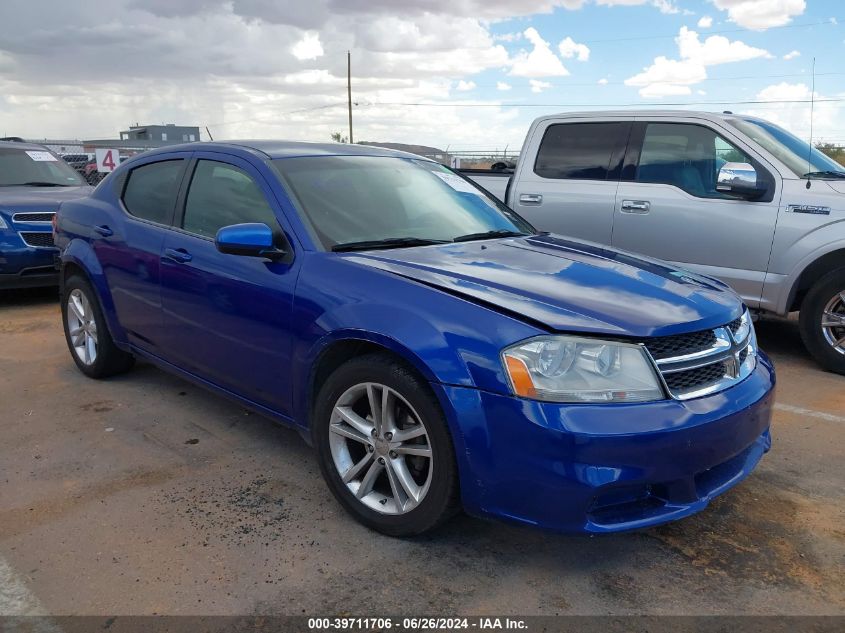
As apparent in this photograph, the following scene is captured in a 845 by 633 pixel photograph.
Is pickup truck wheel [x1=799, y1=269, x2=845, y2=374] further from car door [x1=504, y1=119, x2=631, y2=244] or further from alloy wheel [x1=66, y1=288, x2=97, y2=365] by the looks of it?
alloy wheel [x1=66, y1=288, x2=97, y2=365]

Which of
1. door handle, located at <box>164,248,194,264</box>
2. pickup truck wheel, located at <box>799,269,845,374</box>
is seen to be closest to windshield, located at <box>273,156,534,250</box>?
door handle, located at <box>164,248,194,264</box>

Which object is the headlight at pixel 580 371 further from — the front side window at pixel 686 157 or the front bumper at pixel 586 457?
the front side window at pixel 686 157

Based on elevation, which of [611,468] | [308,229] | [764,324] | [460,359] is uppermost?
[308,229]

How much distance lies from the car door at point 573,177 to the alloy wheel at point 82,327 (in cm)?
373

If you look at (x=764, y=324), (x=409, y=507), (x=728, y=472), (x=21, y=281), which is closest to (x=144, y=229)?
(x=409, y=507)

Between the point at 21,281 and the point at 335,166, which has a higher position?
the point at 335,166

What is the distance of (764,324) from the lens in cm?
697

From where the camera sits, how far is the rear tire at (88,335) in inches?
190

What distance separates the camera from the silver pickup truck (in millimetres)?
5348

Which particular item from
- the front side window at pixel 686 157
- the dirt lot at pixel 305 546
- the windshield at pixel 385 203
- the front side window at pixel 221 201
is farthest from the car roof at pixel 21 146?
the front side window at pixel 686 157

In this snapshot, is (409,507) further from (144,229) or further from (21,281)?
(21,281)

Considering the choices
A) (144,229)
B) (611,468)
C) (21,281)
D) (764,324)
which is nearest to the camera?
(611,468)

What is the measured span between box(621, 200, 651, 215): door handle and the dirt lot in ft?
7.95

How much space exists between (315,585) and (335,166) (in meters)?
2.12
